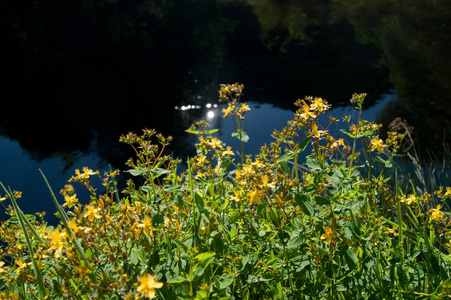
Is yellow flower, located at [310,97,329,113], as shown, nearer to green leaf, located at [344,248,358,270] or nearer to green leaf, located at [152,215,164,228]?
green leaf, located at [344,248,358,270]

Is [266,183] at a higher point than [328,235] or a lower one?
higher

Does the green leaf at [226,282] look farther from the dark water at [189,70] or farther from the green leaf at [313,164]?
the dark water at [189,70]

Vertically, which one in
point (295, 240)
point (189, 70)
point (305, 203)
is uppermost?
point (189, 70)

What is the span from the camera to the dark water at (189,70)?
5.15m

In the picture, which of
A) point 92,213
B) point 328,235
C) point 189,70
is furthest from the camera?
point 189,70

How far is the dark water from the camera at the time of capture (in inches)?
203

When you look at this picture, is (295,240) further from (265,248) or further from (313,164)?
(313,164)

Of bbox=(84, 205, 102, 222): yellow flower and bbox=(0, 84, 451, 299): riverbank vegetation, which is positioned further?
bbox=(0, 84, 451, 299): riverbank vegetation

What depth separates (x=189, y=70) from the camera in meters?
7.59

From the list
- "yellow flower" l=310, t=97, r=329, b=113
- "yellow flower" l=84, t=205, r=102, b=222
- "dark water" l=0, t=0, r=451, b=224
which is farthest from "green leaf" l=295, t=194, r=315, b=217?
"dark water" l=0, t=0, r=451, b=224

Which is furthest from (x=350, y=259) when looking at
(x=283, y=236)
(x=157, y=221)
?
(x=157, y=221)

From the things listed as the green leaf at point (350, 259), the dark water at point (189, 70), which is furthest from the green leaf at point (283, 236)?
the dark water at point (189, 70)

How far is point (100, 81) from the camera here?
24.0 ft

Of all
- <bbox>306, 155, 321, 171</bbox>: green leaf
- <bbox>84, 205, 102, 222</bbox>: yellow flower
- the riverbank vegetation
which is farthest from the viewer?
<bbox>306, 155, 321, 171</bbox>: green leaf
